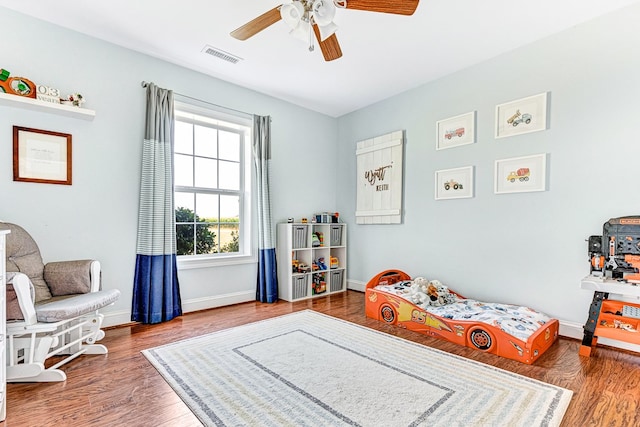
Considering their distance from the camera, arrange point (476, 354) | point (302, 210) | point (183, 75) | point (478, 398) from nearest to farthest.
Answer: point (478, 398), point (476, 354), point (183, 75), point (302, 210)

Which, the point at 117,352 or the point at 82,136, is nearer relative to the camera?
the point at 117,352

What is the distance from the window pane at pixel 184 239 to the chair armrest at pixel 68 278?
106 cm

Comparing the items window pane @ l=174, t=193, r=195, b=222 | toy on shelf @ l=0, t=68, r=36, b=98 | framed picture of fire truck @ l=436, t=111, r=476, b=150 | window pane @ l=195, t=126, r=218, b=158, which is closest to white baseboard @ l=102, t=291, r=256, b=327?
window pane @ l=174, t=193, r=195, b=222

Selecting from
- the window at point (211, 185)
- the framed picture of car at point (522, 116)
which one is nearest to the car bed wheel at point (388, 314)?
the window at point (211, 185)

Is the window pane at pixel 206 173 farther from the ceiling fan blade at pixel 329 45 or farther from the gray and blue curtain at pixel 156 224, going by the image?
the ceiling fan blade at pixel 329 45

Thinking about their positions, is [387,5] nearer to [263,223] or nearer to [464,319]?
[464,319]

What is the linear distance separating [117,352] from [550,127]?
3.97m

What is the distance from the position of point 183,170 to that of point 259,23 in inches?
75.4

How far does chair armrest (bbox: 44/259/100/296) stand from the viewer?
230 cm

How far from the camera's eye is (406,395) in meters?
1.73

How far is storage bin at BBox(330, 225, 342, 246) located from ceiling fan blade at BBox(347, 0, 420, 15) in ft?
9.42

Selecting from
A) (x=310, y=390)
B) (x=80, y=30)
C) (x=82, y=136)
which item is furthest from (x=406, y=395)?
(x=80, y=30)

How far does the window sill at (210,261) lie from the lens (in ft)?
10.9

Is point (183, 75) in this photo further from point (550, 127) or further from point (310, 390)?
point (550, 127)
